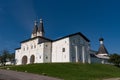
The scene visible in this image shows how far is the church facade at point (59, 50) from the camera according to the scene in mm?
61522

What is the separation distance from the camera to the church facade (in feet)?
202

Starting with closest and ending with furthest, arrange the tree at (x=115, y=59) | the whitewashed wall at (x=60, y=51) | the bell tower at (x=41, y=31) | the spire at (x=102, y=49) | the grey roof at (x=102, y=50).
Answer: the whitewashed wall at (x=60, y=51), the tree at (x=115, y=59), the bell tower at (x=41, y=31), the grey roof at (x=102, y=50), the spire at (x=102, y=49)

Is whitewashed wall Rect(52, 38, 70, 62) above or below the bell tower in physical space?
below

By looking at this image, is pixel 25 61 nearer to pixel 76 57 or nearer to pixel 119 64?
pixel 76 57

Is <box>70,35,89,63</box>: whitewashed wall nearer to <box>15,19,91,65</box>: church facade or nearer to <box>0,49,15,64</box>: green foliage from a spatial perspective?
<box>15,19,91,65</box>: church facade

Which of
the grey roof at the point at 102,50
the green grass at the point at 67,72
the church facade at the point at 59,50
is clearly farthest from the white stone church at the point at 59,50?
the grey roof at the point at 102,50

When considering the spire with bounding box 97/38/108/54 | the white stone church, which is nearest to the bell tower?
the white stone church

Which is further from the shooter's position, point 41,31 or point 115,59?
point 41,31

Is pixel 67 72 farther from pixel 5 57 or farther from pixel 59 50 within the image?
pixel 5 57

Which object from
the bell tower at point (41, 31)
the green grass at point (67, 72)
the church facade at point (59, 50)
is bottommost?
the green grass at point (67, 72)

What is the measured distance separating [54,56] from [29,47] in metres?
11.1

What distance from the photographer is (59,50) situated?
6316 cm

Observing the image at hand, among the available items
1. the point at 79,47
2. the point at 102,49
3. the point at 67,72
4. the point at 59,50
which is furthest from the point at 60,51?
the point at 102,49

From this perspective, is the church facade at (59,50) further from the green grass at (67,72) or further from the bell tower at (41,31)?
the green grass at (67,72)
